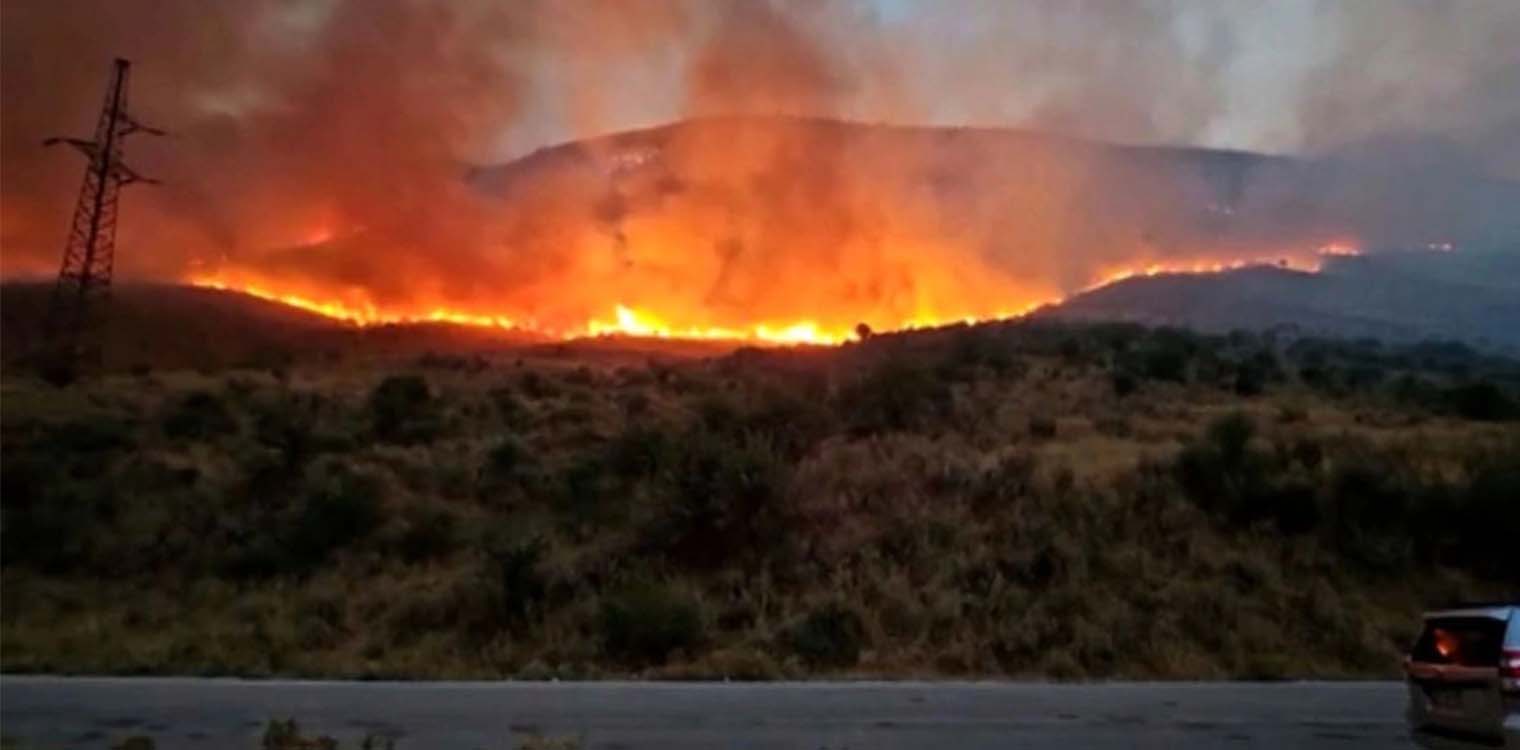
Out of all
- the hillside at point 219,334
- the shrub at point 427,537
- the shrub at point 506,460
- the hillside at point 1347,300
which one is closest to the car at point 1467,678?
the shrub at point 427,537

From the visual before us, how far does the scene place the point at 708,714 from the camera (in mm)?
11281

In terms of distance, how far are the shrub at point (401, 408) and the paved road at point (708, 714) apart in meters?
16.6

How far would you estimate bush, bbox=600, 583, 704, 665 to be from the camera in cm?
1581

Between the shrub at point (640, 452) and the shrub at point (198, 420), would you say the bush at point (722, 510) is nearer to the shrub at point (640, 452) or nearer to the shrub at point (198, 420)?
the shrub at point (640, 452)

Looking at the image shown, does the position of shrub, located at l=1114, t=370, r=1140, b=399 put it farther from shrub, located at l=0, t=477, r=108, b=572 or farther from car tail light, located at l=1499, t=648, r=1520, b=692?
car tail light, located at l=1499, t=648, r=1520, b=692

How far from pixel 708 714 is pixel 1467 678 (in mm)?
5522

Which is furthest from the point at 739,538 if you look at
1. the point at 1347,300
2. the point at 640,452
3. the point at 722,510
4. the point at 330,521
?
the point at 1347,300

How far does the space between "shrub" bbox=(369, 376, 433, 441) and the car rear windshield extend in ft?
77.8

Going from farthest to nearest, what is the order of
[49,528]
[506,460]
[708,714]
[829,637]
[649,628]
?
[506,460], [49,528], [829,637], [649,628], [708,714]

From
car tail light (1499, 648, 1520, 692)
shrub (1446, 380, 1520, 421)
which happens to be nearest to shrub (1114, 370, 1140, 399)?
shrub (1446, 380, 1520, 421)

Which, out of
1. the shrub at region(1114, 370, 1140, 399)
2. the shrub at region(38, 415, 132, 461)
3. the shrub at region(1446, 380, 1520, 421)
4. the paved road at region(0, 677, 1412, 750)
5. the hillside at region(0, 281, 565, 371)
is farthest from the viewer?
the hillside at region(0, 281, 565, 371)

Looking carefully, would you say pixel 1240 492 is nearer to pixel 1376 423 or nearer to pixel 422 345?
pixel 1376 423

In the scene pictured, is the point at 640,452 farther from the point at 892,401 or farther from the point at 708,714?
the point at 708,714

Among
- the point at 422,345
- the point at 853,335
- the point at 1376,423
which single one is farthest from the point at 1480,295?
the point at 422,345
